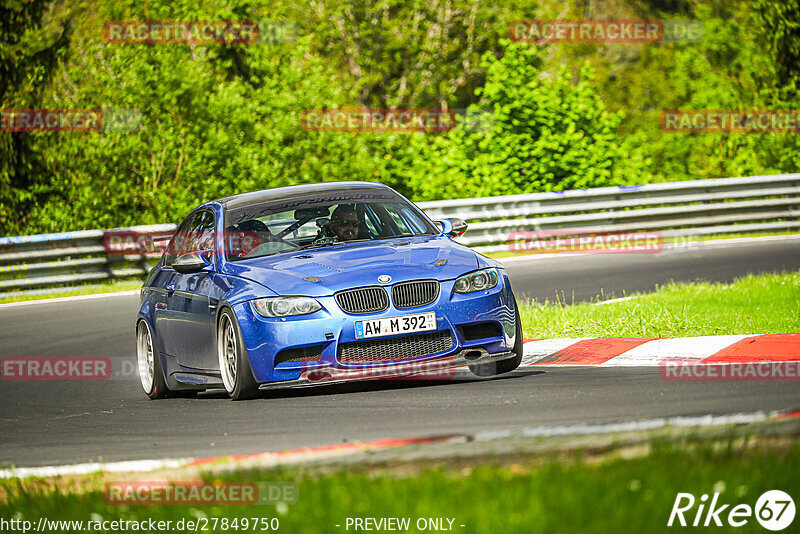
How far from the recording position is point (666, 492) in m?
3.98

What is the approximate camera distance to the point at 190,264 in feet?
28.9

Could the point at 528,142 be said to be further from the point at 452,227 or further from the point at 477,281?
the point at 477,281

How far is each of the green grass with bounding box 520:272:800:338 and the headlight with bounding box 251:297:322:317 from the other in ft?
11.0

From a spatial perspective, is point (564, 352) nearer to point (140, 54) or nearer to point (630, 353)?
point (630, 353)

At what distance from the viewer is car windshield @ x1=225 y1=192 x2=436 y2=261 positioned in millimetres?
8984

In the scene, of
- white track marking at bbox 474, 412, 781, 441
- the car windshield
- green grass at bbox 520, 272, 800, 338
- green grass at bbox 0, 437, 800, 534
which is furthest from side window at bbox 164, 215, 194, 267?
white track marking at bbox 474, 412, 781, 441

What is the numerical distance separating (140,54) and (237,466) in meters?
19.8

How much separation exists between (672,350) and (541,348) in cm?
130

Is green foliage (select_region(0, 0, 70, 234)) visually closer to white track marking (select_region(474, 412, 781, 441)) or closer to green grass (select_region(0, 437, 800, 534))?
green grass (select_region(0, 437, 800, 534))

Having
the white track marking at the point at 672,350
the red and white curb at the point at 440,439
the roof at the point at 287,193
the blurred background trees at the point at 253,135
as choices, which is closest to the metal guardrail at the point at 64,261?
the blurred background trees at the point at 253,135

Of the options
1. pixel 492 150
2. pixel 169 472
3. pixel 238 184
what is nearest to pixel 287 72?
pixel 238 184

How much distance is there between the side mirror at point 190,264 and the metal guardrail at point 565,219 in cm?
971

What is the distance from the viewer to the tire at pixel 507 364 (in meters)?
8.37

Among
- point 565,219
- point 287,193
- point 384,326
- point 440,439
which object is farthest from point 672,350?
point 565,219
